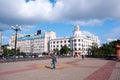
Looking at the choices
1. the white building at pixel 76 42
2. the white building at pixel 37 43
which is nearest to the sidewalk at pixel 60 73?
the white building at pixel 76 42

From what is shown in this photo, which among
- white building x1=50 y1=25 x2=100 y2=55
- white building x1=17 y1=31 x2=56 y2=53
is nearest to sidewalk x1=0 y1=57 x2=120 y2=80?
white building x1=50 y1=25 x2=100 y2=55

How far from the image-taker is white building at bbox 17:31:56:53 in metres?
163

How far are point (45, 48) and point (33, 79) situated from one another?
484ft

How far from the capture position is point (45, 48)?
160 meters

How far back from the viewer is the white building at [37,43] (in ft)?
534

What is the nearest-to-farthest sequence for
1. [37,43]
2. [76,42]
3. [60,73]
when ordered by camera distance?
[60,73] → [76,42] → [37,43]

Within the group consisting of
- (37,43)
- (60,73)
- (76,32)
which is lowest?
(60,73)

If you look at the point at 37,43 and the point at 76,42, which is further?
the point at 37,43

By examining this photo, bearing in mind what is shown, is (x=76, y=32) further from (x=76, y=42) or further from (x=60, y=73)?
(x=60, y=73)

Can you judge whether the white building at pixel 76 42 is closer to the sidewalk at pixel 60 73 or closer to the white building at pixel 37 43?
the white building at pixel 37 43

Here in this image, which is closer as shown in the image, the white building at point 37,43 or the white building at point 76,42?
the white building at point 76,42

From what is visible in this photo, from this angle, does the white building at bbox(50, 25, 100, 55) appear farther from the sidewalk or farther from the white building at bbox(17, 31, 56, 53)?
the sidewalk

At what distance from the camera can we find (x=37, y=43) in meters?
170

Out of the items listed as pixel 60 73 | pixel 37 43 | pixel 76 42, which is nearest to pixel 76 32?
pixel 76 42
